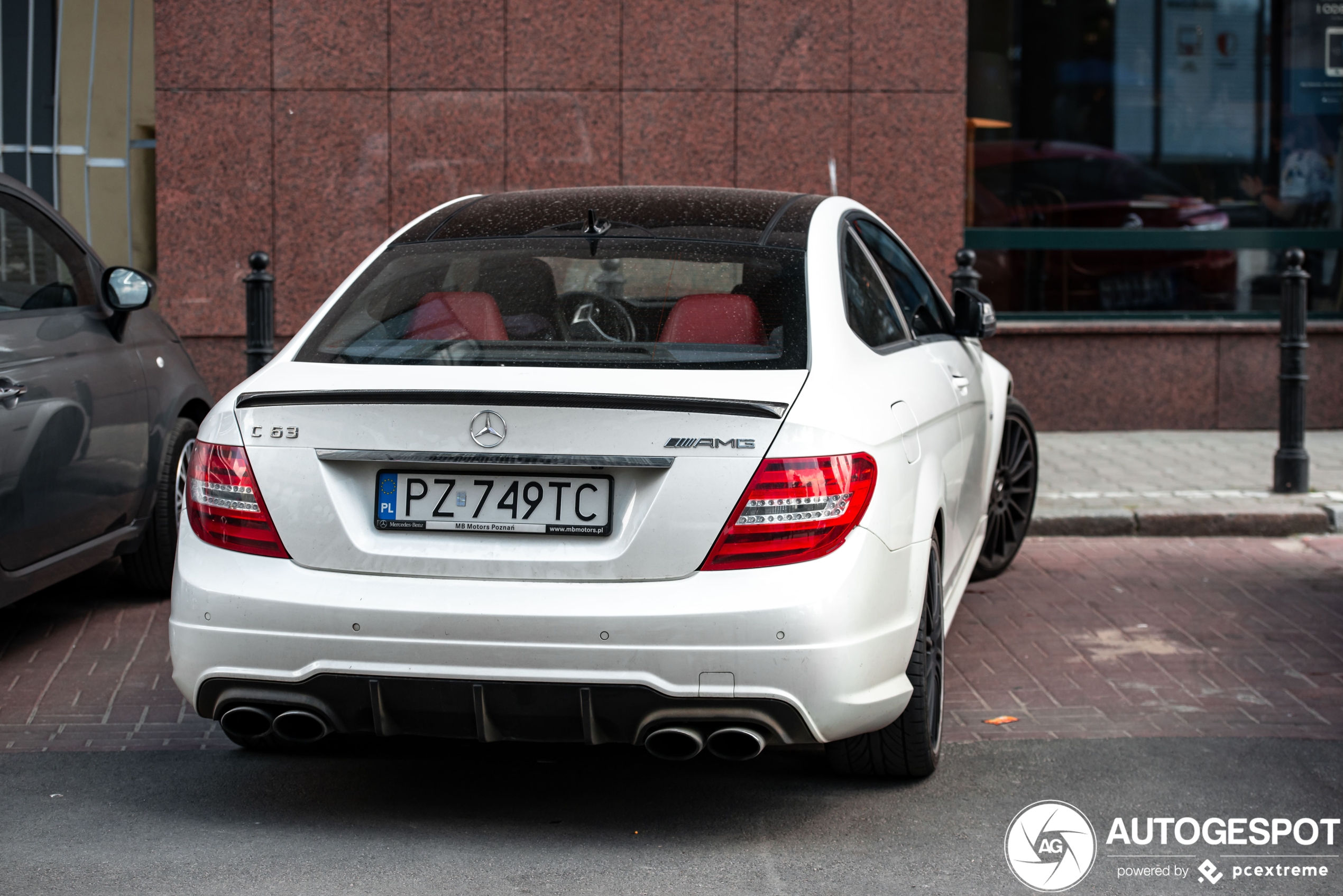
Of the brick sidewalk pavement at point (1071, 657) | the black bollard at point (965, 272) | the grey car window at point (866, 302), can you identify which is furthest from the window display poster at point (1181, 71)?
the grey car window at point (866, 302)

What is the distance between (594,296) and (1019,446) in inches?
127

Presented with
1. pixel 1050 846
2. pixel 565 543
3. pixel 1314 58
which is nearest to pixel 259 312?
pixel 565 543

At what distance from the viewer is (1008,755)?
435 centimetres

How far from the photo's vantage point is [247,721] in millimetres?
3580

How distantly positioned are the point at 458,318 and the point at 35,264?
2.44 meters

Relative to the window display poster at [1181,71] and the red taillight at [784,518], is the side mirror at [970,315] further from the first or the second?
the window display poster at [1181,71]

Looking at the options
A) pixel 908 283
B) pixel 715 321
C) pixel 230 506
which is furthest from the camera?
pixel 908 283

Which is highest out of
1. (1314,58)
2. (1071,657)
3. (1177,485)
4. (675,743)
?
(1314,58)

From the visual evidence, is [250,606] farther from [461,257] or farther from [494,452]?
[461,257]

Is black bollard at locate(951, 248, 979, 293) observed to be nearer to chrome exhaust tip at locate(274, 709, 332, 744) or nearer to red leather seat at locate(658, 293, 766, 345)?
red leather seat at locate(658, 293, 766, 345)

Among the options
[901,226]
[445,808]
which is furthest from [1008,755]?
[901,226]

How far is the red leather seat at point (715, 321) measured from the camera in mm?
3766

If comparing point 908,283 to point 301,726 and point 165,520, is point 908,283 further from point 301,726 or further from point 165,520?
point 165,520

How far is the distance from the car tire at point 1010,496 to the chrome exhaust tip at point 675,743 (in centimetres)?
336
